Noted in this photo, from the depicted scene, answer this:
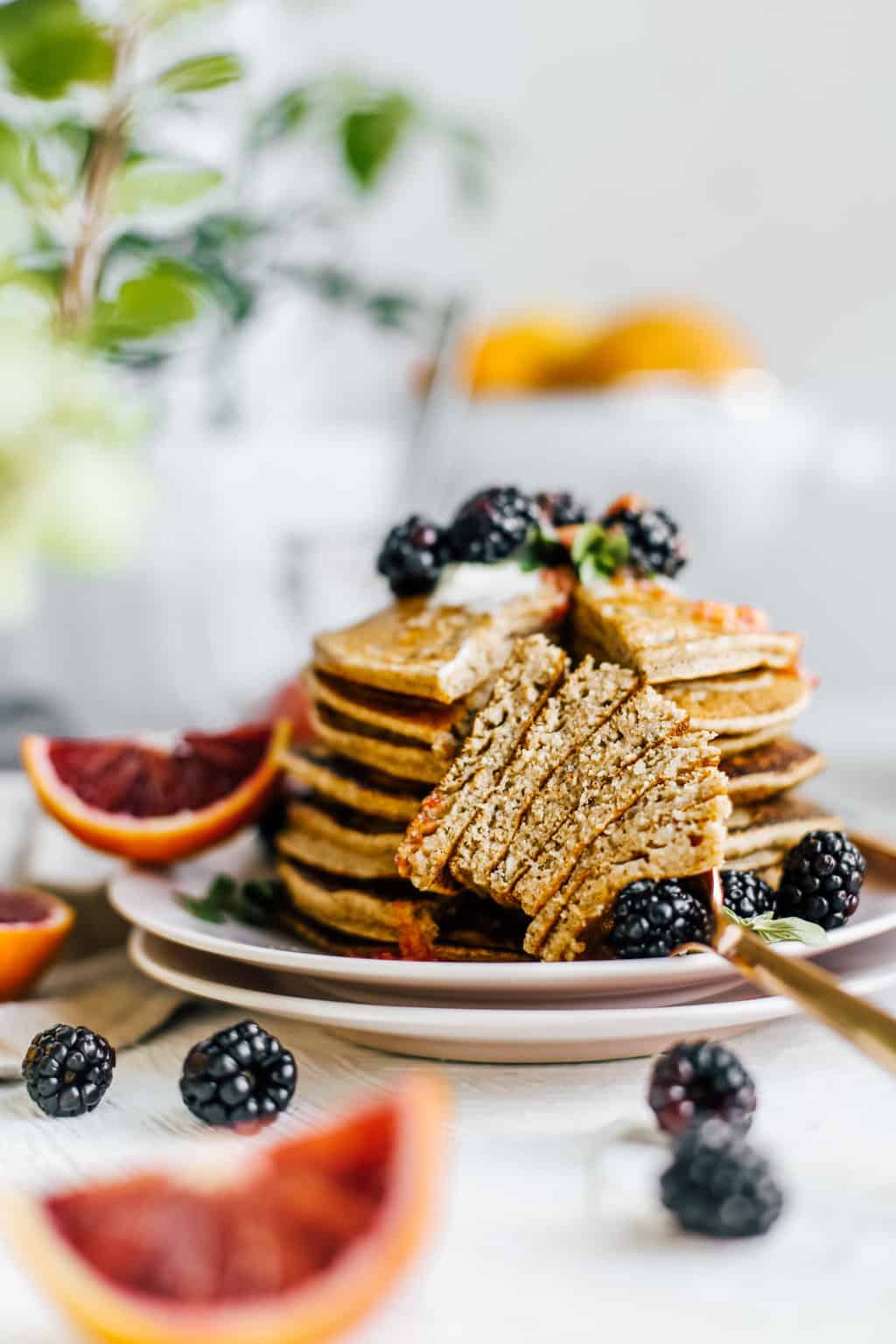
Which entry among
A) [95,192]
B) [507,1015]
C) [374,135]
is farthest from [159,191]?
[374,135]

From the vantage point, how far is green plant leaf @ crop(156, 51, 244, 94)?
0.94 m

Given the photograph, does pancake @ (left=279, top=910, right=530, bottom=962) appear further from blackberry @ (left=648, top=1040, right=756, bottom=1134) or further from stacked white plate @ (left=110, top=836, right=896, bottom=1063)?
blackberry @ (left=648, top=1040, right=756, bottom=1134)

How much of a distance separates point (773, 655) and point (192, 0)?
4.85 ft

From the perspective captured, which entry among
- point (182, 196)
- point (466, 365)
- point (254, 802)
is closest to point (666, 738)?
point (254, 802)

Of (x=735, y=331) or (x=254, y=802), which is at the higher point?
(x=735, y=331)

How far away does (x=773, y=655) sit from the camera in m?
2.09

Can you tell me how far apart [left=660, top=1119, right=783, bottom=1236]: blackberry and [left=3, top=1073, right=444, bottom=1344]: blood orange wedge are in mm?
310

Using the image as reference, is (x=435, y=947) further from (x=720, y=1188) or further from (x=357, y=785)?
(x=720, y=1188)

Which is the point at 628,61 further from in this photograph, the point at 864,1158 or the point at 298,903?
the point at 864,1158

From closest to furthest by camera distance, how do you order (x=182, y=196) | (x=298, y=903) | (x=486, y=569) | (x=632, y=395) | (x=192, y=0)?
1. (x=192, y=0)
2. (x=182, y=196)
3. (x=298, y=903)
4. (x=486, y=569)
5. (x=632, y=395)

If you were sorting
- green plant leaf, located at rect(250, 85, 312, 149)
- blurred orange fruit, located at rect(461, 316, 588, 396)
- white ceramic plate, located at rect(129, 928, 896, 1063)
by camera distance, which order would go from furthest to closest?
blurred orange fruit, located at rect(461, 316, 588, 396)
green plant leaf, located at rect(250, 85, 312, 149)
white ceramic plate, located at rect(129, 928, 896, 1063)

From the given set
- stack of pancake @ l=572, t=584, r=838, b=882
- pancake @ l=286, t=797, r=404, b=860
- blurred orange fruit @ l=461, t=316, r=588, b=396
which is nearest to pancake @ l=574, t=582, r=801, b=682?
stack of pancake @ l=572, t=584, r=838, b=882

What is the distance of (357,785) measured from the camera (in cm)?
205

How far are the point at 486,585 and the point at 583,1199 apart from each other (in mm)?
1055
